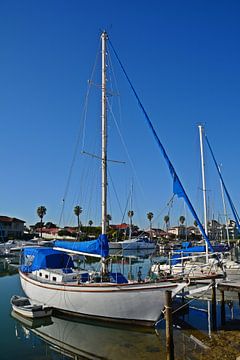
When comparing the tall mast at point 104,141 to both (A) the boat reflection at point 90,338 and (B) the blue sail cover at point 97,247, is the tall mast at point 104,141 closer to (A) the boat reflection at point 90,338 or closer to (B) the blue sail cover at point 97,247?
(B) the blue sail cover at point 97,247

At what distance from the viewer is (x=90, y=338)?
58.1 feet

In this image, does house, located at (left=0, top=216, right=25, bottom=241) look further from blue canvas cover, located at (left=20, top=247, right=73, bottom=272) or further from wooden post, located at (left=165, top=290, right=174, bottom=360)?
wooden post, located at (left=165, top=290, right=174, bottom=360)

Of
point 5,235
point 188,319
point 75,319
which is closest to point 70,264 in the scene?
point 75,319

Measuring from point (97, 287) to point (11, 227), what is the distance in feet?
327

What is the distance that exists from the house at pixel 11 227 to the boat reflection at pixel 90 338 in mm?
89470

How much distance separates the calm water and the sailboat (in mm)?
816

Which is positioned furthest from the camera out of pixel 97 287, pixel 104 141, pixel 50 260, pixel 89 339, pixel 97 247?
pixel 50 260

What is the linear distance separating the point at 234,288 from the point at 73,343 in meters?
9.99

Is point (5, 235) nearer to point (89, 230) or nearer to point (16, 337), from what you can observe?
point (89, 230)

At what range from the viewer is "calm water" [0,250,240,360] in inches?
611

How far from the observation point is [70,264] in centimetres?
2528

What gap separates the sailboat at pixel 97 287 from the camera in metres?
17.7

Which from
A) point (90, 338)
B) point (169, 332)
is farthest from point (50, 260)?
point (169, 332)

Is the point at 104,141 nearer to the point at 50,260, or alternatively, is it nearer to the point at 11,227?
the point at 50,260
